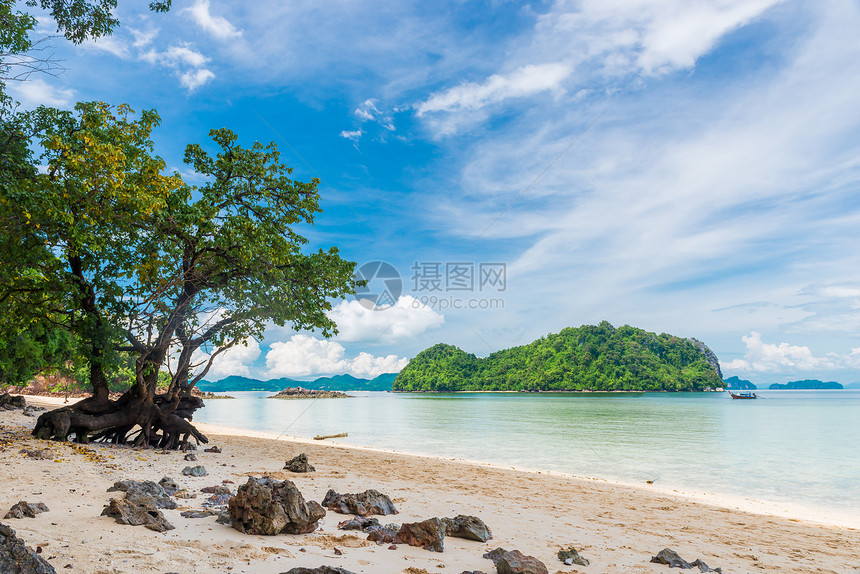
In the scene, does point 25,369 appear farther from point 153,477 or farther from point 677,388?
point 677,388

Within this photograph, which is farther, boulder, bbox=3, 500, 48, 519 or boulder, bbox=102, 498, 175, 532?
boulder, bbox=102, 498, 175, 532

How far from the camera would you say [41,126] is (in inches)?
372

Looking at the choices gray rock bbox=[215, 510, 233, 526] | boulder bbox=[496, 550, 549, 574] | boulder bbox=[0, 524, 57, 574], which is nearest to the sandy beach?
gray rock bbox=[215, 510, 233, 526]

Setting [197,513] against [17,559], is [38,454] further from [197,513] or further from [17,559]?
[17,559]

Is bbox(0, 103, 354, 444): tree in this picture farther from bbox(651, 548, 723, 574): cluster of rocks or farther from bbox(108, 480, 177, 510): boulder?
bbox(651, 548, 723, 574): cluster of rocks

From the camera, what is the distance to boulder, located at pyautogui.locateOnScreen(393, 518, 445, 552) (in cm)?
443

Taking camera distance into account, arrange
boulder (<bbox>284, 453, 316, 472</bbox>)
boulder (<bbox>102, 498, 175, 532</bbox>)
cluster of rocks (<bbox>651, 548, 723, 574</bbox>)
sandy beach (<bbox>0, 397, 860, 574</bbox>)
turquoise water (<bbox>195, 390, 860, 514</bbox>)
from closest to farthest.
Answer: sandy beach (<bbox>0, 397, 860, 574</bbox>), boulder (<bbox>102, 498, 175, 532</bbox>), cluster of rocks (<bbox>651, 548, 723, 574</bbox>), boulder (<bbox>284, 453, 316, 472</bbox>), turquoise water (<bbox>195, 390, 860, 514</bbox>)

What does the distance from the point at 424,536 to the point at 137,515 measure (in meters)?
2.68

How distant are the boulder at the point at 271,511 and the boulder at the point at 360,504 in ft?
3.06

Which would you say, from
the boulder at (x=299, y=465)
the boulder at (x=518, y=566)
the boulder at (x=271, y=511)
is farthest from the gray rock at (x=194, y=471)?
the boulder at (x=518, y=566)

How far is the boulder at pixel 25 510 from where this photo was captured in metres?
4.07

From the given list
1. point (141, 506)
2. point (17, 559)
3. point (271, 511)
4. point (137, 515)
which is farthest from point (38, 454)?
point (17, 559)

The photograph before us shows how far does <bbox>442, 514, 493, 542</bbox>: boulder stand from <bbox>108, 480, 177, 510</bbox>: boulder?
3.03m

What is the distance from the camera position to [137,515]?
4.33 metres
